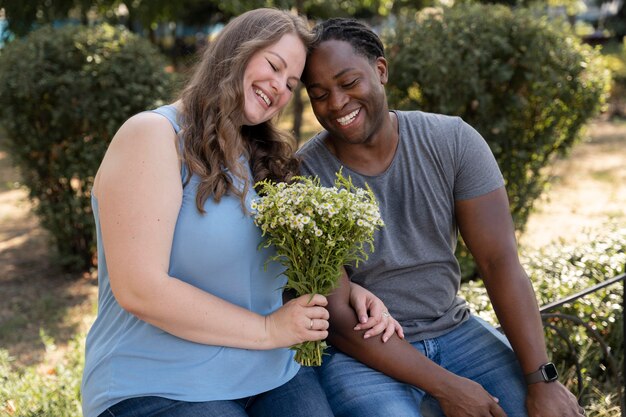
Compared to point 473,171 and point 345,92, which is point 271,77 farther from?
point 473,171

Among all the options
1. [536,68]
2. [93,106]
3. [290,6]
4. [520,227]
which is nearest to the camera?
[536,68]

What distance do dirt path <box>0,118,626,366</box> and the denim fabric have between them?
312cm

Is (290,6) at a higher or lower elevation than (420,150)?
lower

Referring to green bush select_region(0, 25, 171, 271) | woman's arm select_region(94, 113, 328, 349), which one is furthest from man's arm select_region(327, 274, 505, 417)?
green bush select_region(0, 25, 171, 271)

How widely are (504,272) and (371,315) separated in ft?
1.84

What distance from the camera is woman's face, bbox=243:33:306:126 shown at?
253cm

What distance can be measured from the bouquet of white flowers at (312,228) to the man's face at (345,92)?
546 mm

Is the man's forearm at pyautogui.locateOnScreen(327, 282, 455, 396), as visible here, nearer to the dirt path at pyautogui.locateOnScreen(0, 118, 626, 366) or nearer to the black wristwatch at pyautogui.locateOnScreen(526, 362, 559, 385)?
the black wristwatch at pyautogui.locateOnScreen(526, 362, 559, 385)

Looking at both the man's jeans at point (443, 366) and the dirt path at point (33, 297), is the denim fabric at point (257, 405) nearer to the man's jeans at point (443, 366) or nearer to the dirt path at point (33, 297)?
the man's jeans at point (443, 366)

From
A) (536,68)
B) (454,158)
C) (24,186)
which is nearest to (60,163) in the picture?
(24,186)

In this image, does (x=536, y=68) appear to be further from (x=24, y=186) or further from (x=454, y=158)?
(x=24, y=186)

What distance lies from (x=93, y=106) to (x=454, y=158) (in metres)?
3.91

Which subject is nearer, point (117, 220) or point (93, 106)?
point (117, 220)

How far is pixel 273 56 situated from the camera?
2.55 m
